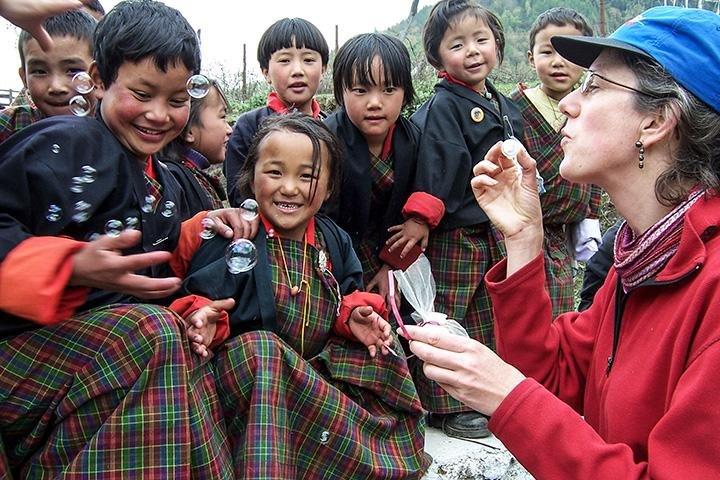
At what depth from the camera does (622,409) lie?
1.70 meters

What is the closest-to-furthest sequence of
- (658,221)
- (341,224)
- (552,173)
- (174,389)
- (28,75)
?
(658,221)
(174,389)
(28,75)
(341,224)
(552,173)

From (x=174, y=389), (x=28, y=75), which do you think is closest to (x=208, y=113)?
(x=28, y=75)

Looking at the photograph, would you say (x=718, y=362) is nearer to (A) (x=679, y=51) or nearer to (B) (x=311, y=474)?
(A) (x=679, y=51)

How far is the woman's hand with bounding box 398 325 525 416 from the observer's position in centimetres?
170

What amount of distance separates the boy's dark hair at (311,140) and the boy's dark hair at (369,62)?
0.50 m

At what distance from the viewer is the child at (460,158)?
11.2 ft

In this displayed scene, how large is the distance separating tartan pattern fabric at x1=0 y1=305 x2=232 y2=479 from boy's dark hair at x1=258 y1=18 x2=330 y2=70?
225 centimetres

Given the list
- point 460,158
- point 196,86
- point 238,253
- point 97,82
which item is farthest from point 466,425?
point 97,82

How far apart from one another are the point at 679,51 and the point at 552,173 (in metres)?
2.20

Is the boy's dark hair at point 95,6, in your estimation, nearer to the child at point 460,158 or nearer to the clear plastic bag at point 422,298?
the child at point 460,158

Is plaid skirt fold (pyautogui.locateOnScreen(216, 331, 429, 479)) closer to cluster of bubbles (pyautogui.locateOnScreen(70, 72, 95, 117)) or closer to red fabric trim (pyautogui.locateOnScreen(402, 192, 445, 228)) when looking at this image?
red fabric trim (pyautogui.locateOnScreen(402, 192, 445, 228))

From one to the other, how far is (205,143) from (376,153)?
2.83 feet

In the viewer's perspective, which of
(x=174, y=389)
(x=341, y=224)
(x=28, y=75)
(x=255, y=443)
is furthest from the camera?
(x=341, y=224)

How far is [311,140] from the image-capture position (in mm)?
2840
